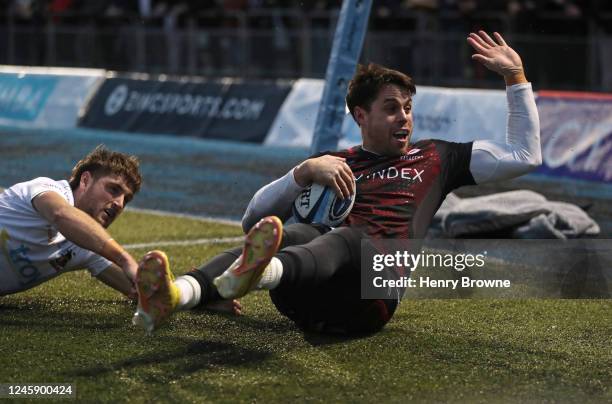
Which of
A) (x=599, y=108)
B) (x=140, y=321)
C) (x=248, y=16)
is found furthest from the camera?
(x=248, y=16)

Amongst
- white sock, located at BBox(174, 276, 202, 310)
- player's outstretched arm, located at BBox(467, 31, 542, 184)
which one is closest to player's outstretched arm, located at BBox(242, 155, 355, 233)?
player's outstretched arm, located at BBox(467, 31, 542, 184)

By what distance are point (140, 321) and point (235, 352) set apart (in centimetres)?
82

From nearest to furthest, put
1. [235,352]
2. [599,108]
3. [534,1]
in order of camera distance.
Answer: [235,352], [599,108], [534,1]

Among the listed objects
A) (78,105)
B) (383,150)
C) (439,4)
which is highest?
(383,150)

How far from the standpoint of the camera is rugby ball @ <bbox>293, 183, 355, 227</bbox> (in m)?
5.91

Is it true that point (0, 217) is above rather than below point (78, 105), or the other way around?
above

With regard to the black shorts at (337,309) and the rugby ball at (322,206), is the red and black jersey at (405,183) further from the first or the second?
the black shorts at (337,309)

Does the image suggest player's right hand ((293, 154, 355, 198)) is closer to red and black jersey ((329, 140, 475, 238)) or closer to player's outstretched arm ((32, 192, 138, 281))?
red and black jersey ((329, 140, 475, 238))

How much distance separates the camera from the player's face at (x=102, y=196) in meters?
6.07

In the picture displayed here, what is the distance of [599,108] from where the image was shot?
12.8 metres

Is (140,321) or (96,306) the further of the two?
(96,306)

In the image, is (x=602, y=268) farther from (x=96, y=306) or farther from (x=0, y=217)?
(x=0, y=217)

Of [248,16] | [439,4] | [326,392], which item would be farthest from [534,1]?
[326,392]

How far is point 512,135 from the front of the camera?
244 inches
